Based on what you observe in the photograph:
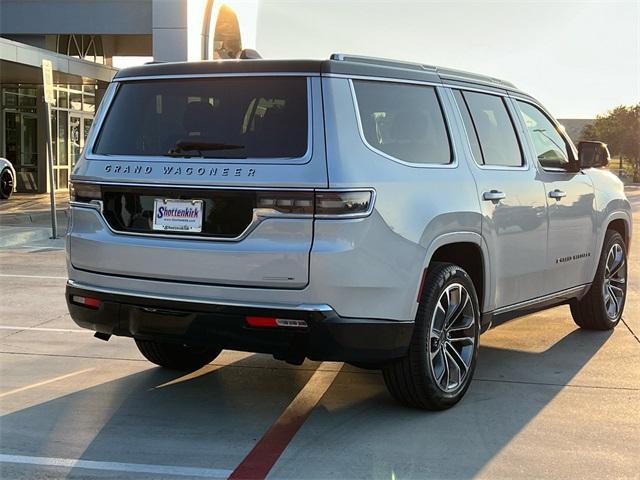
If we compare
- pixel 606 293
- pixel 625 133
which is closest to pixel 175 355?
pixel 606 293

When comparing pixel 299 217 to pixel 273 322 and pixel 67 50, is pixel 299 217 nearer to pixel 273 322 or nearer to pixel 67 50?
pixel 273 322

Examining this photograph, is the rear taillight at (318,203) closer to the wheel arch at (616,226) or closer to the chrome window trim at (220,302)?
the chrome window trim at (220,302)

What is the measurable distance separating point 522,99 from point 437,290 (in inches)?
83.5

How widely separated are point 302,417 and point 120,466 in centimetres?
112

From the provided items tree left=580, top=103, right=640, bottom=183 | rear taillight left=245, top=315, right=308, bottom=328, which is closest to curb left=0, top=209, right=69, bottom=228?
rear taillight left=245, top=315, right=308, bottom=328

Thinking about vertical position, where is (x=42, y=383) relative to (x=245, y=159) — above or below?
below

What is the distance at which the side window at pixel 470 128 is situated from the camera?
4.97m

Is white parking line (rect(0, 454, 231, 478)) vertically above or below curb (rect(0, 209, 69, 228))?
above

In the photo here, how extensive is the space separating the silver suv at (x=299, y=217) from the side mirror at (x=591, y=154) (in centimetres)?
122

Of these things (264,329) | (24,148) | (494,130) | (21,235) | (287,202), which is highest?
(494,130)

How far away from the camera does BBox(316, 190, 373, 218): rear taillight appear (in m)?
3.86

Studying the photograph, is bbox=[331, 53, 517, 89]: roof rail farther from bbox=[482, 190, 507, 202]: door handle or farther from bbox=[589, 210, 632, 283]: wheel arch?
bbox=[589, 210, 632, 283]: wheel arch

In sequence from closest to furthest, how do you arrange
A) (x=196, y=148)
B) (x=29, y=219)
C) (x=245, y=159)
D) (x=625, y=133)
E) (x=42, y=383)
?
(x=245, y=159) < (x=196, y=148) < (x=42, y=383) < (x=29, y=219) < (x=625, y=133)

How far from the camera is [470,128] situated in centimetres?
503
